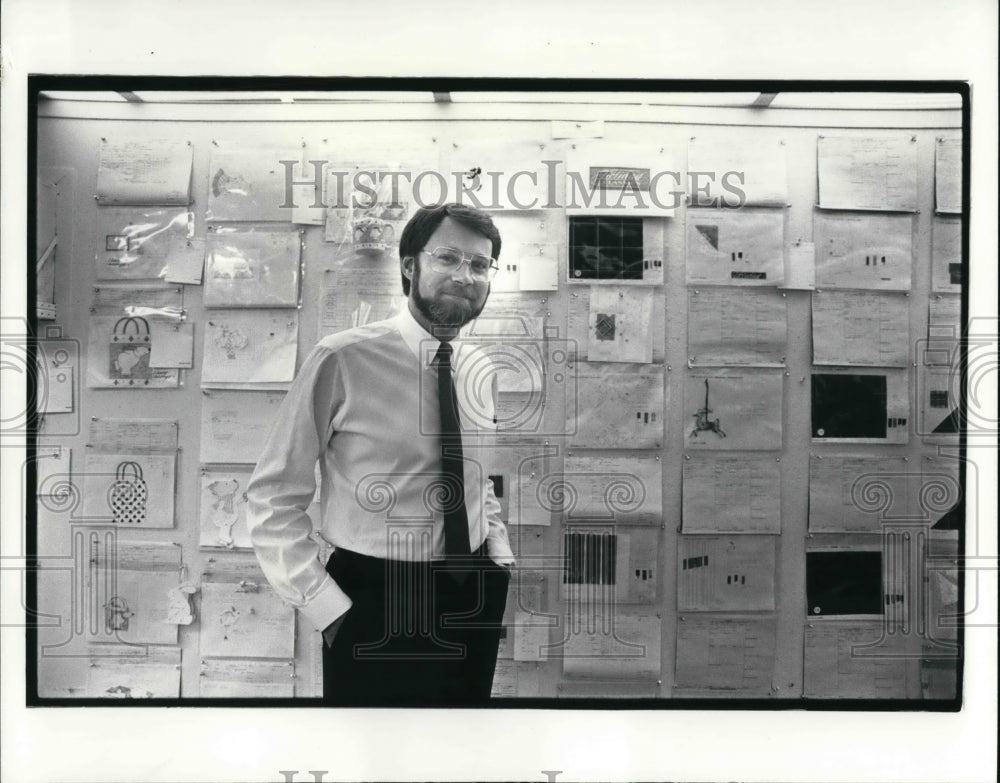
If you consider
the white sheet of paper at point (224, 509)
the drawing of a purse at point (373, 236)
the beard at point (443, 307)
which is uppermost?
the drawing of a purse at point (373, 236)

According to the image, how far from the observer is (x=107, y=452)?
180 centimetres

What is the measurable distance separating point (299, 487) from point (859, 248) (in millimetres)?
1387

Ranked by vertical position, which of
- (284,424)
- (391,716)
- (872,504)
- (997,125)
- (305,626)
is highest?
(997,125)

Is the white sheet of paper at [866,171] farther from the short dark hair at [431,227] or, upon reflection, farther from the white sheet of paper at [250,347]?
the white sheet of paper at [250,347]

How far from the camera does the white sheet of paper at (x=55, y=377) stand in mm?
1795

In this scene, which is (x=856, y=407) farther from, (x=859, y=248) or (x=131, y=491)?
(x=131, y=491)

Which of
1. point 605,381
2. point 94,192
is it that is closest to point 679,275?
point 605,381

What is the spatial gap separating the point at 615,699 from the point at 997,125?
1589 mm

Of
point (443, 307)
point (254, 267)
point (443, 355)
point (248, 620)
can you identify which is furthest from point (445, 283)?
point (248, 620)

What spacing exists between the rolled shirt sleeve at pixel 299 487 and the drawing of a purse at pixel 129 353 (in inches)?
13.3

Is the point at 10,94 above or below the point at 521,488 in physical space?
above

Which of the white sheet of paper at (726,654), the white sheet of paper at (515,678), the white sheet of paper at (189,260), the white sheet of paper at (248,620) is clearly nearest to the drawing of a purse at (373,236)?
the white sheet of paper at (189,260)

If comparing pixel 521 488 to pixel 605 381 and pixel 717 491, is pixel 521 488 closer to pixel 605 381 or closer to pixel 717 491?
pixel 605 381

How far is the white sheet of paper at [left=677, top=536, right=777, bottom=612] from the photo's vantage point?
1809 mm
